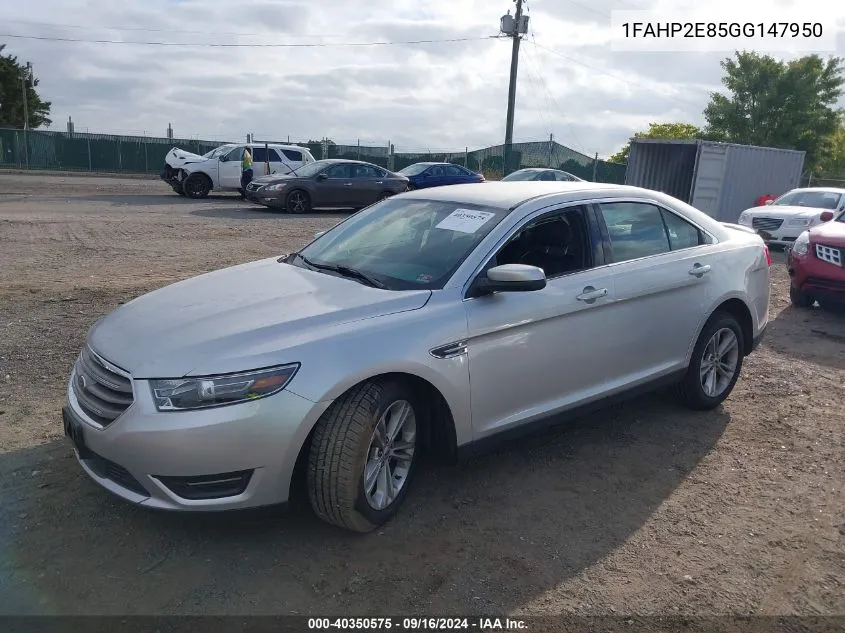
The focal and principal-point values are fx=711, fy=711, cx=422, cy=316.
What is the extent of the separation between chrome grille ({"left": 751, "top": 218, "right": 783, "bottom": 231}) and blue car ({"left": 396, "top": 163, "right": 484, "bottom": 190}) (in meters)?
9.68

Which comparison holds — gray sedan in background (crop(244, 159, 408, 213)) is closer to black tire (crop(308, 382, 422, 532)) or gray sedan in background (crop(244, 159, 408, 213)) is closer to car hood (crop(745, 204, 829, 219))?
car hood (crop(745, 204, 829, 219))

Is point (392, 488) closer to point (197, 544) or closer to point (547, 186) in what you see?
point (197, 544)

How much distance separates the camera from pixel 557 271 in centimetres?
409

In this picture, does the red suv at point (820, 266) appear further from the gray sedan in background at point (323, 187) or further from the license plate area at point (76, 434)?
the gray sedan in background at point (323, 187)

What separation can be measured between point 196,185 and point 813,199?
640 inches

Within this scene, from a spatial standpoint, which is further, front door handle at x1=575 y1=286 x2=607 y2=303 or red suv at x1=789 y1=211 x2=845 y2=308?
red suv at x1=789 y1=211 x2=845 y2=308

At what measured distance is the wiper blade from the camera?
12.2 feet

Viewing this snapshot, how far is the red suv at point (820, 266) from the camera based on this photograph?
8156mm

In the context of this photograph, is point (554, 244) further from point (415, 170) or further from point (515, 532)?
point (415, 170)

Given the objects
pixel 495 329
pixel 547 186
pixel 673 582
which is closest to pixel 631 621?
pixel 673 582

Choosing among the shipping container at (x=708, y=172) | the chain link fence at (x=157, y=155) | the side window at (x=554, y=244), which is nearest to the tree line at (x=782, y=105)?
the chain link fence at (x=157, y=155)

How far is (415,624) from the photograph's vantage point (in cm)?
279

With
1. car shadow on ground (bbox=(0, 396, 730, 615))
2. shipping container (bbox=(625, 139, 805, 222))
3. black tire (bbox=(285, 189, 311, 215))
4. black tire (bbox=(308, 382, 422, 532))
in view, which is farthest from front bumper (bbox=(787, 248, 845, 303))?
black tire (bbox=(285, 189, 311, 215))

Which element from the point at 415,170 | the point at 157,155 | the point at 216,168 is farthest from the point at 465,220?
the point at 157,155
